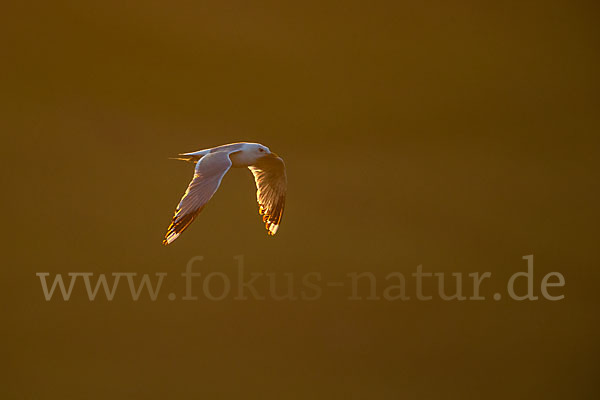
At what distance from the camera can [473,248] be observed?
8.47 feet

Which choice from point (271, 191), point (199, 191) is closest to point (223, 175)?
point (199, 191)

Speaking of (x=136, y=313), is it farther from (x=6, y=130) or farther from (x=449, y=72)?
Answer: (x=449, y=72)

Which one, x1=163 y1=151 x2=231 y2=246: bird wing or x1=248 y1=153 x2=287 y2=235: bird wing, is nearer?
x1=163 y1=151 x2=231 y2=246: bird wing

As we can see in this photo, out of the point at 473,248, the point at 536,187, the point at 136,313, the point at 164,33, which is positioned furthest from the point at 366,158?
the point at 136,313

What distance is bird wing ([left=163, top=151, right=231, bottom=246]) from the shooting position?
1532 millimetres

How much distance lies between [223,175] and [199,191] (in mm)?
81

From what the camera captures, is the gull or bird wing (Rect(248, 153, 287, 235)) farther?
bird wing (Rect(248, 153, 287, 235))

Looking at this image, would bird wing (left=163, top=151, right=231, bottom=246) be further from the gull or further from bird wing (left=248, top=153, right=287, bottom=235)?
bird wing (left=248, top=153, right=287, bottom=235)

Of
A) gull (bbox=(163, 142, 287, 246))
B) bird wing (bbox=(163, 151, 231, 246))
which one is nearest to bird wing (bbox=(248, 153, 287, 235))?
gull (bbox=(163, 142, 287, 246))

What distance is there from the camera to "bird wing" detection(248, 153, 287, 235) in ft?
6.40

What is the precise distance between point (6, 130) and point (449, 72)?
171 cm

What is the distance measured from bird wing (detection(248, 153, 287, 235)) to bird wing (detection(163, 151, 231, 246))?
30 centimetres

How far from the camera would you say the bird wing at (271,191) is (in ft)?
6.40

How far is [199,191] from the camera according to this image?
157 centimetres
